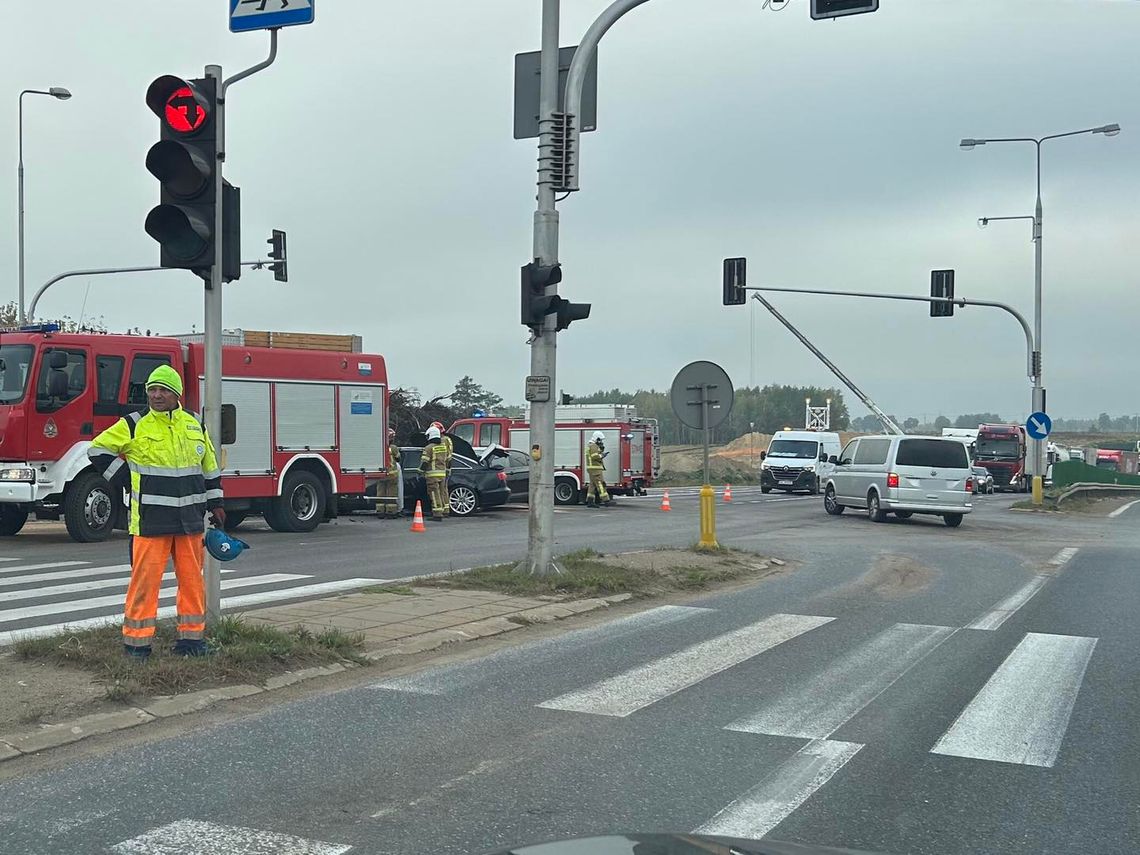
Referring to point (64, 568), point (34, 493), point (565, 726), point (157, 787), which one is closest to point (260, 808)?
point (157, 787)

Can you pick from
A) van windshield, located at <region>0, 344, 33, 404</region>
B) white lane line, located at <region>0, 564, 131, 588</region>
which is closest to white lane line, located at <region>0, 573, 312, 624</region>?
white lane line, located at <region>0, 564, 131, 588</region>

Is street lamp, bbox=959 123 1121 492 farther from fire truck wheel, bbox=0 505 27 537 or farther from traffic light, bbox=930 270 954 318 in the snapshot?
fire truck wheel, bbox=0 505 27 537

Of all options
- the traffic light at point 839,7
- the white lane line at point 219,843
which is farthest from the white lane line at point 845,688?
the traffic light at point 839,7

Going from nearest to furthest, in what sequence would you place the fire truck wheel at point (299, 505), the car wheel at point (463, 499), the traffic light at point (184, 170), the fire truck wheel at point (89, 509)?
the traffic light at point (184, 170) < the fire truck wheel at point (89, 509) < the fire truck wheel at point (299, 505) < the car wheel at point (463, 499)

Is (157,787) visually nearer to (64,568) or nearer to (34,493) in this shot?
(64,568)

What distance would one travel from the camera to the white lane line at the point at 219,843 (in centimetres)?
452

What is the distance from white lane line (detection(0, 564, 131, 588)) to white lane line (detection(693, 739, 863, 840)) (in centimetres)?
951

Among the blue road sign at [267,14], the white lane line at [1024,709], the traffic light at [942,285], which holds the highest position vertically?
the traffic light at [942,285]

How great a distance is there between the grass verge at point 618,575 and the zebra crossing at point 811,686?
50.8 inches

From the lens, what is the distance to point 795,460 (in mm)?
43562

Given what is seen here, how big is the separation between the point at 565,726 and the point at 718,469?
207ft

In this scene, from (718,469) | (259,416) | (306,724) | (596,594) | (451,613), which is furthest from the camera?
(718,469)

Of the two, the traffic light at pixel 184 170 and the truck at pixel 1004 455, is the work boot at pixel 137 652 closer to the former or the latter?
the traffic light at pixel 184 170

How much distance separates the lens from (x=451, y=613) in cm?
1022
